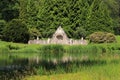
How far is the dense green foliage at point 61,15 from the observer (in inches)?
2640

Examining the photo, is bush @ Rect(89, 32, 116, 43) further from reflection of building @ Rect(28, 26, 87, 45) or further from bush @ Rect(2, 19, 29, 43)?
bush @ Rect(2, 19, 29, 43)

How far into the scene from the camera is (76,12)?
69375mm

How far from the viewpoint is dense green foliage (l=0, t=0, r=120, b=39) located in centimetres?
6706

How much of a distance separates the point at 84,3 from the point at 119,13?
99.7ft

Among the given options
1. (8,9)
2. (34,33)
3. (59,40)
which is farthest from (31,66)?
(8,9)

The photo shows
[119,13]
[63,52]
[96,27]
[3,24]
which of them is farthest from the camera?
[119,13]

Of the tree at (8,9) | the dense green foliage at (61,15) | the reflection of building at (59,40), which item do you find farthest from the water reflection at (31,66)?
the dense green foliage at (61,15)

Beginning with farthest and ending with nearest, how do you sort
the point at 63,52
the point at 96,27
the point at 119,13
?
the point at 119,13 < the point at 96,27 < the point at 63,52

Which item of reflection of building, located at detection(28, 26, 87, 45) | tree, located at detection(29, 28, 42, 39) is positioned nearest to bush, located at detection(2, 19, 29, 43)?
reflection of building, located at detection(28, 26, 87, 45)

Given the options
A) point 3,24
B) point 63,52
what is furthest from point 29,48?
point 3,24

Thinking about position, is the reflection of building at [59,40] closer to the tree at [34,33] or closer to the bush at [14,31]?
the tree at [34,33]

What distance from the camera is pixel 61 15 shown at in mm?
69312

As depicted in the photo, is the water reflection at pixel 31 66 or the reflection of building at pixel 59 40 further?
the reflection of building at pixel 59 40

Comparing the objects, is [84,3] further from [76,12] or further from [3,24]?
[3,24]
